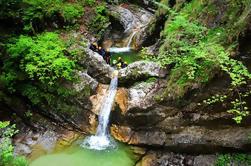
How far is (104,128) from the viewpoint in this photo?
14.5 m

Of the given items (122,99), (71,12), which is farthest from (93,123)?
(71,12)

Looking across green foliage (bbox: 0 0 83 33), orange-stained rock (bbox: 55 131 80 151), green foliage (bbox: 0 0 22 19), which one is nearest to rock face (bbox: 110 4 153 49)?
green foliage (bbox: 0 0 83 33)

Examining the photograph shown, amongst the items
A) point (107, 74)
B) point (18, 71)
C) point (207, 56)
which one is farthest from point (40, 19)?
point (207, 56)

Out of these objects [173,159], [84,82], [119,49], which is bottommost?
[173,159]

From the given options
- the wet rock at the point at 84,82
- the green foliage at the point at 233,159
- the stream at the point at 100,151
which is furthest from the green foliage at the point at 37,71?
the green foliage at the point at 233,159

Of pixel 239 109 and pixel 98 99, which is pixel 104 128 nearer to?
pixel 98 99

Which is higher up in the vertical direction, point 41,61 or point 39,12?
point 39,12

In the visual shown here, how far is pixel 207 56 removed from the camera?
37.3ft

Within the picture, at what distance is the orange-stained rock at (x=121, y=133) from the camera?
13953mm

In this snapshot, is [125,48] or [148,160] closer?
[148,160]

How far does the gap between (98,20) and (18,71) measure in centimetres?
636

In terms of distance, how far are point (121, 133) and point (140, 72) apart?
268 cm

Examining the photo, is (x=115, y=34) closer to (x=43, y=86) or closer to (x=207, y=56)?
(x=43, y=86)

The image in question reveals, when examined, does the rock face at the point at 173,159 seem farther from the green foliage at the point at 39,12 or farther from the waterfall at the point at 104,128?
the green foliage at the point at 39,12
